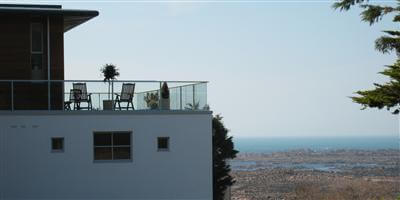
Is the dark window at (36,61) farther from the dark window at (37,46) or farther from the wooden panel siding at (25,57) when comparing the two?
the wooden panel siding at (25,57)

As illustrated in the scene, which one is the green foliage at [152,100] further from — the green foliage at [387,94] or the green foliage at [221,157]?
the green foliage at [221,157]

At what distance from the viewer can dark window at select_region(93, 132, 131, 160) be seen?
2292 cm

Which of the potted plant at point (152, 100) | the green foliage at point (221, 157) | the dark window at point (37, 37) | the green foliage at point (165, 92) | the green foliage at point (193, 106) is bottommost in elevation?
the green foliage at point (221, 157)

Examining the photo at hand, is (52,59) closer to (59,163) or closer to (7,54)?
(7,54)

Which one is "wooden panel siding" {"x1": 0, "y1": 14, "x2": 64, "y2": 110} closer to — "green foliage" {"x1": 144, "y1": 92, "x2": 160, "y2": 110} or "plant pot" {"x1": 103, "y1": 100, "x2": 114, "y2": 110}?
"plant pot" {"x1": 103, "y1": 100, "x2": 114, "y2": 110}

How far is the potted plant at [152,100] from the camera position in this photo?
77.9ft

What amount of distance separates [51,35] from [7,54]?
134 centimetres

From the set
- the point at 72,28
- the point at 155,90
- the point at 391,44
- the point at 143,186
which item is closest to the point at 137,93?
the point at 155,90

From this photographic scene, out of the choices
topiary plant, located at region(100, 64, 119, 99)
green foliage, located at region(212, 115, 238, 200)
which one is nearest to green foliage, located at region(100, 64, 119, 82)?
topiary plant, located at region(100, 64, 119, 99)

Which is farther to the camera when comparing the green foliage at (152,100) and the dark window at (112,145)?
the green foliage at (152,100)

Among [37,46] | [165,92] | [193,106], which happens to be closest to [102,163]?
[165,92]

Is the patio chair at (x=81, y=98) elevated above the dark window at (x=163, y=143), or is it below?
above

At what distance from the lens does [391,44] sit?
838 inches

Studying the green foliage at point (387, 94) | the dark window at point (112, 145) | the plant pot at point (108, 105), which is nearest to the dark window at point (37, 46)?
the plant pot at point (108, 105)
